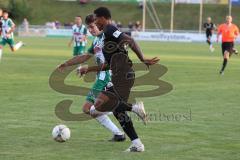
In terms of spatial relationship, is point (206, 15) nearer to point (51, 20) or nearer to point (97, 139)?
point (51, 20)

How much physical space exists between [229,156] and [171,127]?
291cm

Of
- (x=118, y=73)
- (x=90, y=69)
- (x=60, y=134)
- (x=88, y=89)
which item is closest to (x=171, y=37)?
(x=88, y=89)

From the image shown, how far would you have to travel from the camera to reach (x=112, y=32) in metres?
9.46

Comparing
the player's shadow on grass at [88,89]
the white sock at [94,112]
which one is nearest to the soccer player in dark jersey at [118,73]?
the white sock at [94,112]

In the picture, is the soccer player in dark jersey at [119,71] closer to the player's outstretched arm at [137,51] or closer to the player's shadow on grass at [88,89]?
the player's outstretched arm at [137,51]

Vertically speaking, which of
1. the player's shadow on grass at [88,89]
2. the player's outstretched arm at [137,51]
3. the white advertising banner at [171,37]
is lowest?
the white advertising banner at [171,37]

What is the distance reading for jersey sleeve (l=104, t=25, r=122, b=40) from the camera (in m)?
9.43

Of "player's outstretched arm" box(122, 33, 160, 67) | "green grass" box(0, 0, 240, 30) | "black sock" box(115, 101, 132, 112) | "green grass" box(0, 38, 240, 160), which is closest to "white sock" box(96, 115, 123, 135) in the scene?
"green grass" box(0, 38, 240, 160)

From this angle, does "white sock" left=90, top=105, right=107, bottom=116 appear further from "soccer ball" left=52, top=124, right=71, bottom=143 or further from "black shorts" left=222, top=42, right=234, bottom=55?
"black shorts" left=222, top=42, right=234, bottom=55

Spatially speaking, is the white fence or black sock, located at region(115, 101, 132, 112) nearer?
black sock, located at region(115, 101, 132, 112)

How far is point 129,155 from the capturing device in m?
9.48

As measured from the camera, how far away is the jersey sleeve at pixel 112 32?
9.43m

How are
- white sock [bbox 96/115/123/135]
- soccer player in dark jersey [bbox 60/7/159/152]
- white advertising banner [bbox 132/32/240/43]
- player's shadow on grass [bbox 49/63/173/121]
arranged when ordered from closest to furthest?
soccer player in dark jersey [bbox 60/7/159/152]
white sock [bbox 96/115/123/135]
player's shadow on grass [bbox 49/63/173/121]
white advertising banner [bbox 132/32/240/43]

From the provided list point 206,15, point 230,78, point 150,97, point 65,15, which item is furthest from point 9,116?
point 65,15
